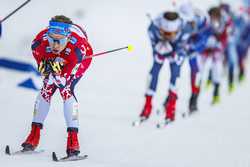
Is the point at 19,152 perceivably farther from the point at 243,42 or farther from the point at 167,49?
the point at 243,42

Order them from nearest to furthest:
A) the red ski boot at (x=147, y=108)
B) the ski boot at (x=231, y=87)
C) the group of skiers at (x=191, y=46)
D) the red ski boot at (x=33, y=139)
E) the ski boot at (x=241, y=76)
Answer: the red ski boot at (x=33, y=139) < the group of skiers at (x=191, y=46) < the red ski boot at (x=147, y=108) < the ski boot at (x=231, y=87) < the ski boot at (x=241, y=76)

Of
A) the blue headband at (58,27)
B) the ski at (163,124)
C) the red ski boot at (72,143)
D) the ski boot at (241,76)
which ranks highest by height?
the ski boot at (241,76)

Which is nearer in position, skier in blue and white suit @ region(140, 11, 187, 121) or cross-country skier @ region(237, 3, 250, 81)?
skier in blue and white suit @ region(140, 11, 187, 121)

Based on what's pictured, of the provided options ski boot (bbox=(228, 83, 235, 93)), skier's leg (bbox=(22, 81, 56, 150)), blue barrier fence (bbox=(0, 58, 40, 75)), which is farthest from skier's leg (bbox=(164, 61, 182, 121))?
ski boot (bbox=(228, 83, 235, 93))

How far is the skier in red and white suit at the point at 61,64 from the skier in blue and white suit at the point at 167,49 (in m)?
3.22

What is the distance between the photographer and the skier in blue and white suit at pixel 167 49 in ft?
34.9

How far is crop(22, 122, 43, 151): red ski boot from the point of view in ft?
24.3

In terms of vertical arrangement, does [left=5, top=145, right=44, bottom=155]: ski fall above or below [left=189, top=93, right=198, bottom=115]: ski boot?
below

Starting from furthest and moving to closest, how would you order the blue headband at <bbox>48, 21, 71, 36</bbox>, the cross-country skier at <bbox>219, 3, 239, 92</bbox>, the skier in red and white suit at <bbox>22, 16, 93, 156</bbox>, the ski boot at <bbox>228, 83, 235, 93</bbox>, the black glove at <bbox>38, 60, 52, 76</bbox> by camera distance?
the ski boot at <bbox>228, 83, 235, 93</bbox>, the cross-country skier at <bbox>219, 3, 239, 92</bbox>, the black glove at <bbox>38, 60, 52, 76</bbox>, the skier in red and white suit at <bbox>22, 16, 93, 156</bbox>, the blue headband at <bbox>48, 21, 71, 36</bbox>

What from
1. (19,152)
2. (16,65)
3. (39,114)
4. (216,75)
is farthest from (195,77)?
(19,152)

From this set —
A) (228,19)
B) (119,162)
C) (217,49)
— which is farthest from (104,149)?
(228,19)

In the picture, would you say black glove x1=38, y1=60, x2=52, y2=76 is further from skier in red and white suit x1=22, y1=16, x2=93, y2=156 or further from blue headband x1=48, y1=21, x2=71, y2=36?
blue headband x1=48, y1=21, x2=71, y2=36

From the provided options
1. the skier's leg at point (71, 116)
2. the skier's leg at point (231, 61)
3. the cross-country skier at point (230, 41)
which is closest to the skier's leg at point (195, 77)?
the cross-country skier at point (230, 41)

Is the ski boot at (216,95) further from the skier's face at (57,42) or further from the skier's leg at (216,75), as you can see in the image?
the skier's face at (57,42)
